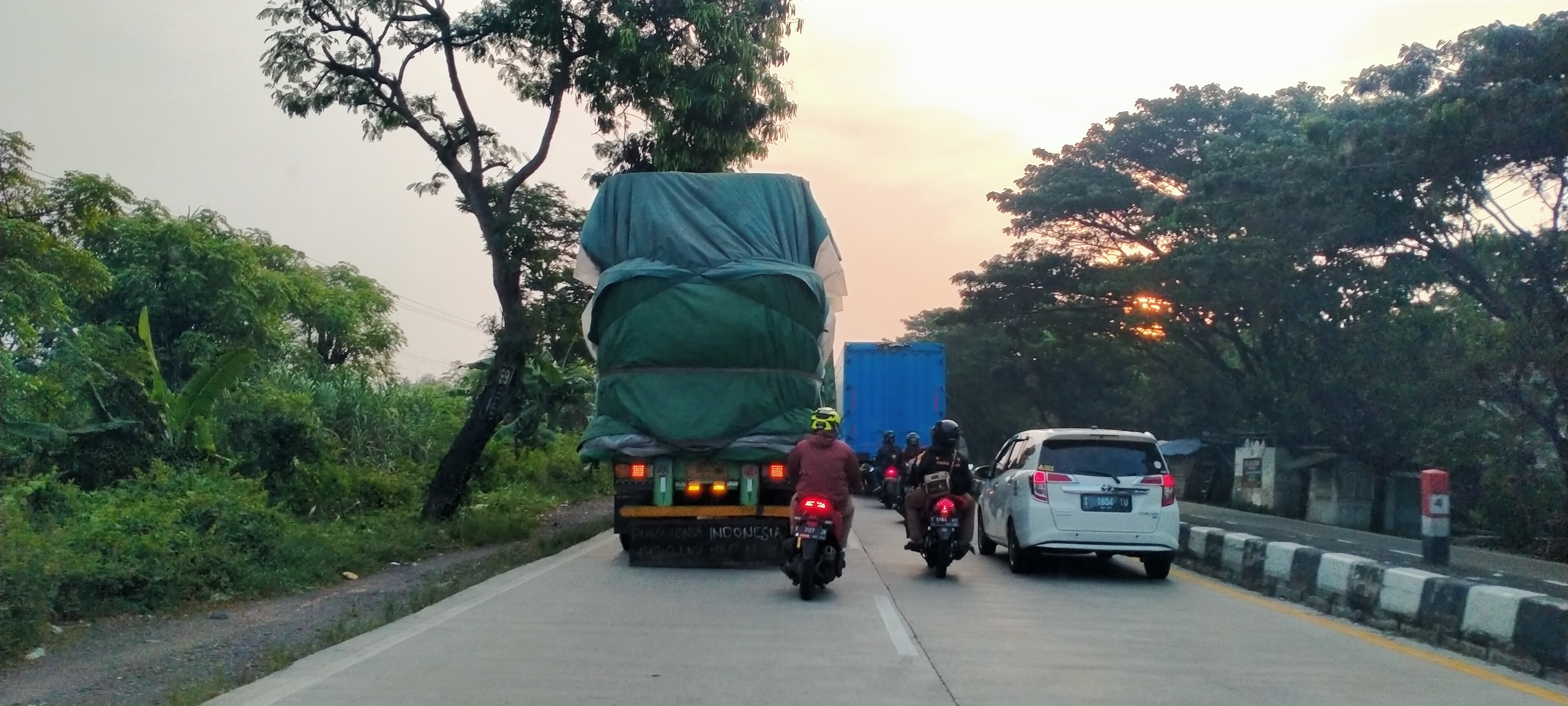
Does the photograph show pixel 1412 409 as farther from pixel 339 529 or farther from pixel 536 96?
pixel 339 529

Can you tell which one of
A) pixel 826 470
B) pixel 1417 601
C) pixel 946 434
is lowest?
pixel 1417 601

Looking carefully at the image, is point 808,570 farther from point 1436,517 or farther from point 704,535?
point 1436,517

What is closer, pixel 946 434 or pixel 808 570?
pixel 808 570

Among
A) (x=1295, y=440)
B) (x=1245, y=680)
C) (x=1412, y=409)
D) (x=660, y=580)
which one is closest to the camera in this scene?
(x=1245, y=680)

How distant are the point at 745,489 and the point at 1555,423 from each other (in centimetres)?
1384

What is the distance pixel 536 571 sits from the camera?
13211 mm

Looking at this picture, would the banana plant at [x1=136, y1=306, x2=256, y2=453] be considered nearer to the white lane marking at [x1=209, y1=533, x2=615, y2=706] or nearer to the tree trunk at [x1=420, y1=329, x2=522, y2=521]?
the tree trunk at [x1=420, y1=329, x2=522, y2=521]

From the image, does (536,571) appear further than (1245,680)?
Yes

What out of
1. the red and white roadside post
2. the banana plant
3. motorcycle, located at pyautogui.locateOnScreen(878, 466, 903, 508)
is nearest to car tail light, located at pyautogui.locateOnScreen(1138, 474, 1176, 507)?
motorcycle, located at pyautogui.locateOnScreen(878, 466, 903, 508)

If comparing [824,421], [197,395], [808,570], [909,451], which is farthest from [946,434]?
[197,395]

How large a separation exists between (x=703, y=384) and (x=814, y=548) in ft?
8.73

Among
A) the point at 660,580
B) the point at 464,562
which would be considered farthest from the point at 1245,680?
the point at 464,562

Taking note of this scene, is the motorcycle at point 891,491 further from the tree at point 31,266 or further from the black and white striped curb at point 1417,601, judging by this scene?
the tree at point 31,266

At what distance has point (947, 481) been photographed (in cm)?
1320
